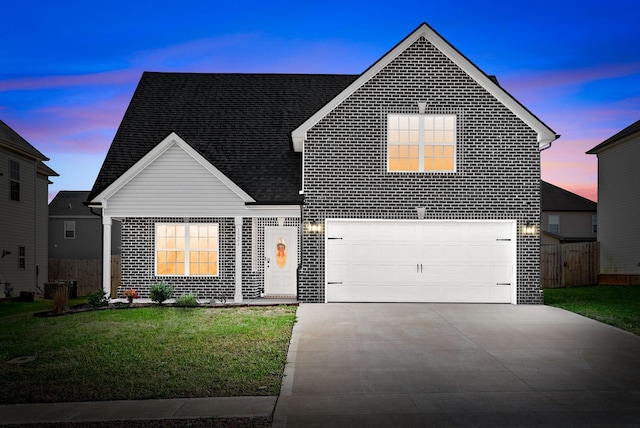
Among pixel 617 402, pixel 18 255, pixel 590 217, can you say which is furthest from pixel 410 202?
pixel 590 217

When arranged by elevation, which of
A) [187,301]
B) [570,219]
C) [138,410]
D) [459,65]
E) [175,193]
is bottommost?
[138,410]

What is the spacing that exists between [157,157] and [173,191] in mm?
1116

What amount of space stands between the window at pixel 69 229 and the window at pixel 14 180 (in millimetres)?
18244

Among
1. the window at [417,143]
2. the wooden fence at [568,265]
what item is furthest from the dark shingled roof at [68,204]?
the window at [417,143]

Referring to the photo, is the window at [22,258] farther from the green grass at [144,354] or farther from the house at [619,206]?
the house at [619,206]

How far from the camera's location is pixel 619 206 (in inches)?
1149

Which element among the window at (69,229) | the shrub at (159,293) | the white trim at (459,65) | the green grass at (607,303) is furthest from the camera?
the window at (69,229)

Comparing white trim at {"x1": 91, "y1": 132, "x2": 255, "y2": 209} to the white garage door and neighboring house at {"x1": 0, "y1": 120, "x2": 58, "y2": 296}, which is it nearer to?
the white garage door

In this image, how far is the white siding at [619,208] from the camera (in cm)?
2761

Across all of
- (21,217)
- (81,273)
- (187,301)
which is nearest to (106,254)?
(187,301)

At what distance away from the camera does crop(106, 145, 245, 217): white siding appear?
1859 centimetres

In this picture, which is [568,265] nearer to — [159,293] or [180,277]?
[180,277]

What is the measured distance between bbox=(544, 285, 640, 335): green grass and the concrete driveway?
2.27 feet

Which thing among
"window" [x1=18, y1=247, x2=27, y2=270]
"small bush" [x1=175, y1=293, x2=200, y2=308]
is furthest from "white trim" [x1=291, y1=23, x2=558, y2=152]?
"window" [x1=18, y1=247, x2=27, y2=270]
